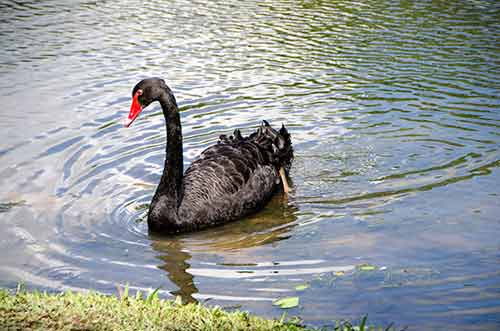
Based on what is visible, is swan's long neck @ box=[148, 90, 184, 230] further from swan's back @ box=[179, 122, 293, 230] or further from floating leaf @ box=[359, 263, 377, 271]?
floating leaf @ box=[359, 263, 377, 271]

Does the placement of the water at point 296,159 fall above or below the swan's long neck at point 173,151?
below

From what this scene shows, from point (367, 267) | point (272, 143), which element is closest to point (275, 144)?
point (272, 143)

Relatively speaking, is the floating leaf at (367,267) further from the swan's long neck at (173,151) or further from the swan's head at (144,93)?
the swan's head at (144,93)

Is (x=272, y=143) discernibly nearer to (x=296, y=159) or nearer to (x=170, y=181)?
(x=296, y=159)

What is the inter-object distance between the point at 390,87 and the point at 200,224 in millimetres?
4940

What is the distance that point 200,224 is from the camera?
6.79 m

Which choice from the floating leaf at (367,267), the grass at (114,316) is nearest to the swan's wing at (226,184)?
the floating leaf at (367,267)

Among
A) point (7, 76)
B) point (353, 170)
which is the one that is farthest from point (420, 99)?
point (7, 76)

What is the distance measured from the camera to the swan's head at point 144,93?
6.59m

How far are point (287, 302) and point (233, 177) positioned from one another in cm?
240

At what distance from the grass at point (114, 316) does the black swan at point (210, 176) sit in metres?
2.13

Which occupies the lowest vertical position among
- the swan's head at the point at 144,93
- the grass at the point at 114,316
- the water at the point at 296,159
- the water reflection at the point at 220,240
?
the water reflection at the point at 220,240

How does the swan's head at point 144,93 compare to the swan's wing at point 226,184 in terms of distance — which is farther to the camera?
the swan's wing at point 226,184

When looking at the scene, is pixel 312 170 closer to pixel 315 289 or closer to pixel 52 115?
pixel 315 289
